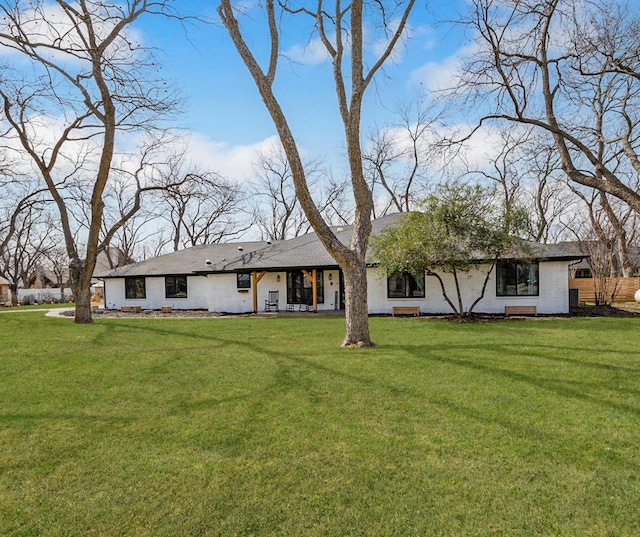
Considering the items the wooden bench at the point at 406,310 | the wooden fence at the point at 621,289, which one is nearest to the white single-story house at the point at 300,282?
the wooden bench at the point at 406,310

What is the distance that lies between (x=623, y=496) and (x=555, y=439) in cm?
97

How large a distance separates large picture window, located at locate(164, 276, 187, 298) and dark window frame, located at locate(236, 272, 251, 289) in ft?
12.7

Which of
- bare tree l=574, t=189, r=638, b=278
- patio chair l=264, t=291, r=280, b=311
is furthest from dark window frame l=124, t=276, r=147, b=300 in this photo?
bare tree l=574, t=189, r=638, b=278

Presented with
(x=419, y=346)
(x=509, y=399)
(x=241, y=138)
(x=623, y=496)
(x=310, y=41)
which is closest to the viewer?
(x=623, y=496)

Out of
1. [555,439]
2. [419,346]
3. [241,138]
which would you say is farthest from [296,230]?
[555,439]

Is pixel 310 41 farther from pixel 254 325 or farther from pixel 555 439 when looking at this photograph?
pixel 555 439

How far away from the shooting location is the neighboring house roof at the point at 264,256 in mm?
15123

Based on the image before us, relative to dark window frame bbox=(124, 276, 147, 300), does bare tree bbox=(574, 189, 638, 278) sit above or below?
above

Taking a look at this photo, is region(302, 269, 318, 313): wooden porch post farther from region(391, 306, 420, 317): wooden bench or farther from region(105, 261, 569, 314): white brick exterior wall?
region(391, 306, 420, 317): wooden bench

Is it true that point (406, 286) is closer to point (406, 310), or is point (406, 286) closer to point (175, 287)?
point (406, 310)

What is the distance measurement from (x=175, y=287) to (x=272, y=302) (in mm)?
6059

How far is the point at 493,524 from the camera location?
8.46ft

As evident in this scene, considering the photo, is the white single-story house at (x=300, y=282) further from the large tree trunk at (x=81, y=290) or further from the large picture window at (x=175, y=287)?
the large tree trunk at (x=81, y=290)

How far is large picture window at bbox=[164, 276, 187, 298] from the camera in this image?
21.1 metres
